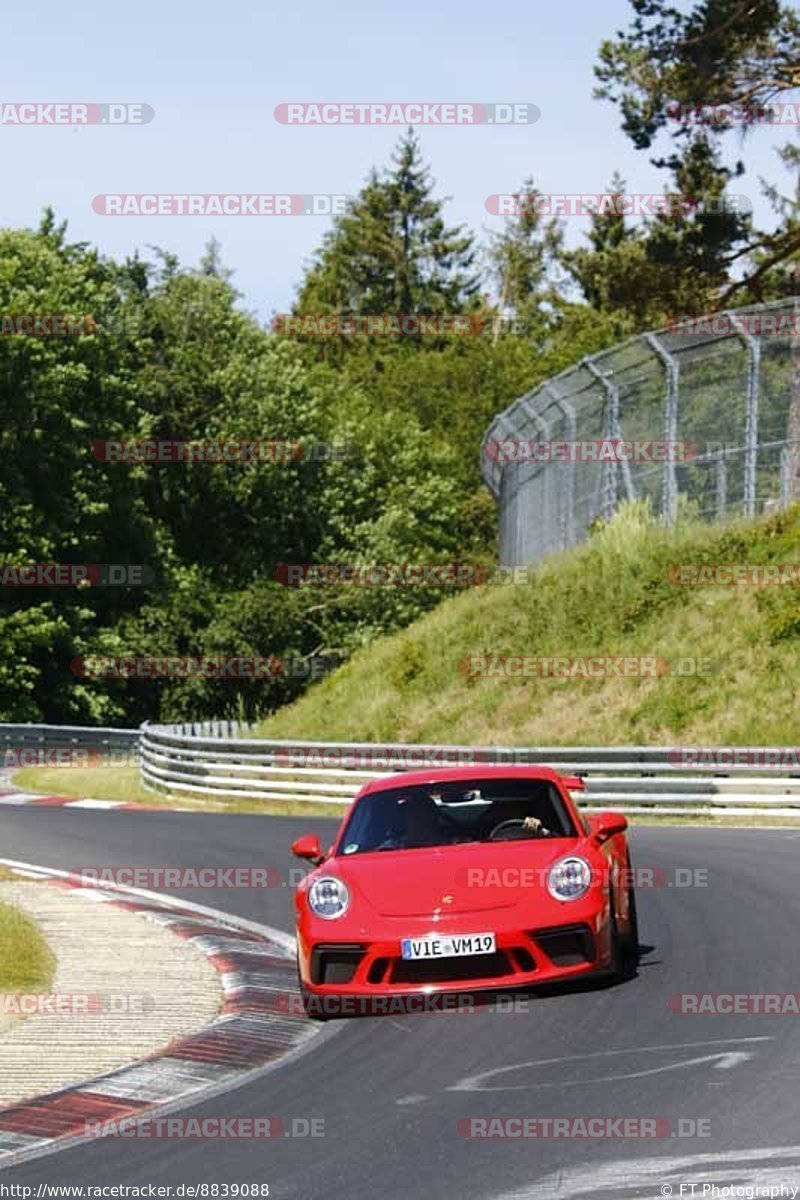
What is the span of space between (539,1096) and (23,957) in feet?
18.8

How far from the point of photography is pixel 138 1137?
26.5ft

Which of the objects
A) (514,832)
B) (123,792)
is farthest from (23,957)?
(123,792)

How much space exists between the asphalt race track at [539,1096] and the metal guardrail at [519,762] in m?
12.1

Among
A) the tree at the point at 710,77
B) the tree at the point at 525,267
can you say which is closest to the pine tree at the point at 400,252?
the tree at the point at 525,267

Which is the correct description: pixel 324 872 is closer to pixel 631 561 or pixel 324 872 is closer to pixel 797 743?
pixel 797 743

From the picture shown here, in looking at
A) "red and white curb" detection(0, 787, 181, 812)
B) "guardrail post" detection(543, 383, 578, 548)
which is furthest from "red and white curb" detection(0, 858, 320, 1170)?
"guardrail post" detection(543, 383, 578, 548)

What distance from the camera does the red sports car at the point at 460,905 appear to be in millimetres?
10820

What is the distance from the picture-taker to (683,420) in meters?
33.2

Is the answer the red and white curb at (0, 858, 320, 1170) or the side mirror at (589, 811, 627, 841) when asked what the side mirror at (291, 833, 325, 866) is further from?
the side mirror at (589, 811, 627, 841)

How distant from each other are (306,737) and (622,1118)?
3062cm

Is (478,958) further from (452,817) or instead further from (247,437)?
(247,437)

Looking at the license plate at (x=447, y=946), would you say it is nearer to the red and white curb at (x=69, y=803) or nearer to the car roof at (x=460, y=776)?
the car roof at (x=460, y=776)

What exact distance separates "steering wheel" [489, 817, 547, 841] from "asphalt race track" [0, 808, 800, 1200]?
99 centimetres

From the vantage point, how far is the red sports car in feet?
35.5
